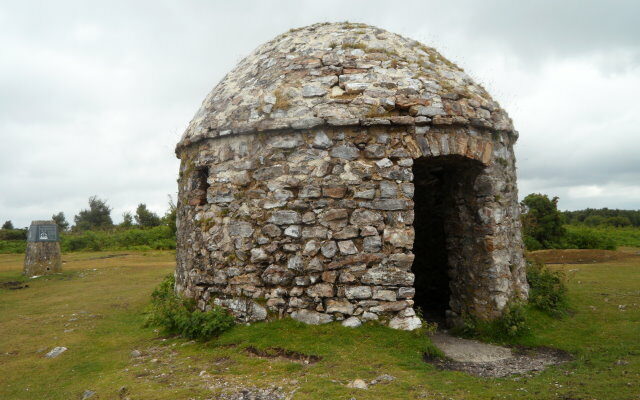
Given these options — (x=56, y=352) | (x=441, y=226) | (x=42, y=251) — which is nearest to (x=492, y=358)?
(x=441, y=226)

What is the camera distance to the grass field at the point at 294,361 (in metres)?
4.48

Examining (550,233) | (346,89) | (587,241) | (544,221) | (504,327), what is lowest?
(504,327)

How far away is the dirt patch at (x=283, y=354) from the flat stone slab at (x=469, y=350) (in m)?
1.71

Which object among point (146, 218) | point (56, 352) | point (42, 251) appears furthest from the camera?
point (146, 218)

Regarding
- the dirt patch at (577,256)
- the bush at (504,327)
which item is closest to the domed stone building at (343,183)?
the bush at (504,327)

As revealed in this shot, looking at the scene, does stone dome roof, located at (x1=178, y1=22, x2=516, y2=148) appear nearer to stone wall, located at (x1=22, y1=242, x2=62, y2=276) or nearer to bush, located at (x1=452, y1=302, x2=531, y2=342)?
bush, located at (x1=452, y1=302, x2=531, y2=342)

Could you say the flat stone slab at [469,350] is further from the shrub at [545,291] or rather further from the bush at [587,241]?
the bush at [587,241]

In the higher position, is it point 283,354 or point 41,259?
point 41,259

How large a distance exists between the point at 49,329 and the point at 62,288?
4842mm

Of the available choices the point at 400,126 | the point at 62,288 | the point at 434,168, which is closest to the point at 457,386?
the point at 400,126

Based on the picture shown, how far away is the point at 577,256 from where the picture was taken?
15156 mm

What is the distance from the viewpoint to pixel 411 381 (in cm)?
461

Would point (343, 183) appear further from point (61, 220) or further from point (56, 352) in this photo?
point (61, 220)

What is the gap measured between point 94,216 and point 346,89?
130ft
